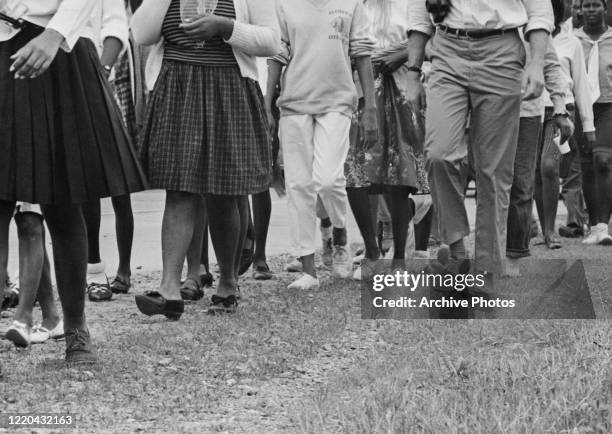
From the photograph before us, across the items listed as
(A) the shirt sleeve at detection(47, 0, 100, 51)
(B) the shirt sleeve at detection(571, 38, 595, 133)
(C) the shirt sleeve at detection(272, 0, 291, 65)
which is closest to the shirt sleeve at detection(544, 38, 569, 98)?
(C) the shirt sleeve at detection(272, 0, 291, 65)

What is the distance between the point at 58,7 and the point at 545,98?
6249 mm

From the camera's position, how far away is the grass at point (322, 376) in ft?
12.8

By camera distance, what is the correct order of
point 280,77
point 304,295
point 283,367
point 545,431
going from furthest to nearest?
point 280,77 < point 304,295 < point 283,367 < point 545,431

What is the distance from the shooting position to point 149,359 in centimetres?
520

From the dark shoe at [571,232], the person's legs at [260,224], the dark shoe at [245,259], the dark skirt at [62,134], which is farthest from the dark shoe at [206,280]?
the dark shoe at [571,232]

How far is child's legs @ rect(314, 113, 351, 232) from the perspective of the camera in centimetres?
803

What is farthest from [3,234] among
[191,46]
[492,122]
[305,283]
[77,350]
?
[305,283]

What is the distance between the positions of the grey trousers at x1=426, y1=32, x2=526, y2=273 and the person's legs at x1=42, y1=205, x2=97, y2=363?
2220mm

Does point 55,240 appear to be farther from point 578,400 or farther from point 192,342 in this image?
point 578,400

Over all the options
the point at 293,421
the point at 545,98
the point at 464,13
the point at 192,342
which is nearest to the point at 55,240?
the point at 192,342

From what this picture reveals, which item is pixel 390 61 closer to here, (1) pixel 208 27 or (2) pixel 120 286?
(2) pixel 120 286

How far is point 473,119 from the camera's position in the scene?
6.75m

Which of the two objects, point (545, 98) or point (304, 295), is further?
point (545, 98)

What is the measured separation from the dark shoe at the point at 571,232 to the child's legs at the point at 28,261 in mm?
7858
